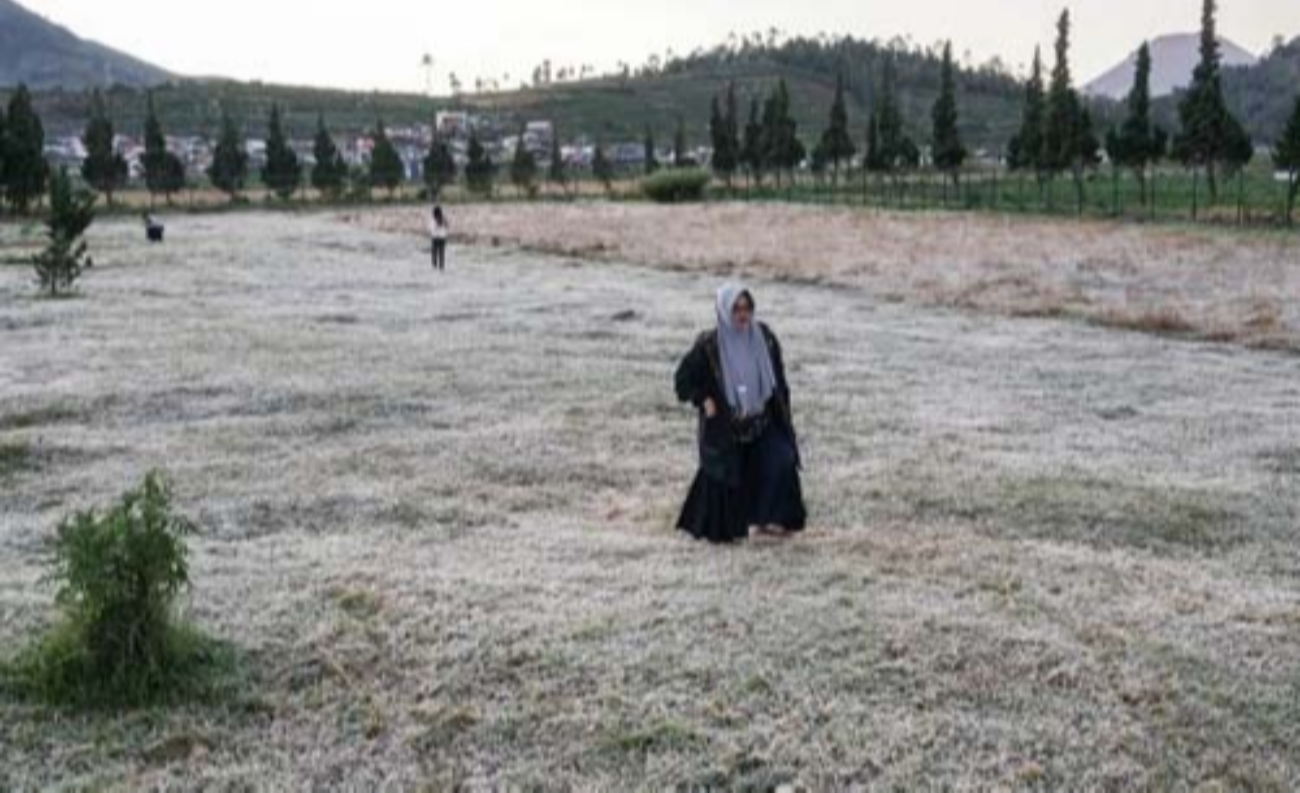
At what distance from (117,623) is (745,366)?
4434mm

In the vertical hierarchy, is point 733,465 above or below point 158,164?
below

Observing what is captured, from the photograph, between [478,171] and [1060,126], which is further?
[478,171]

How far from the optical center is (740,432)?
32.9ft

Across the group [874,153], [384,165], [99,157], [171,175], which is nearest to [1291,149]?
[874,153]

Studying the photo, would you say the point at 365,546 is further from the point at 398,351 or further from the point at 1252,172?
the point at 1252,172

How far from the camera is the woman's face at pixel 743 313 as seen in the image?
9.60m

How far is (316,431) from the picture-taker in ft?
49.9

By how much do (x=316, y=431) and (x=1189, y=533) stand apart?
8.87 m

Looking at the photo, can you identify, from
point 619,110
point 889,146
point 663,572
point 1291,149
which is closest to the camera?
point 663,572

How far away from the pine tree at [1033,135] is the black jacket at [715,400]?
64587mm

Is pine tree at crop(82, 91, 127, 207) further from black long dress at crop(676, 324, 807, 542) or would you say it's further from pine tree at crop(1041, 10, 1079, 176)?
black long dress at crop(676, 324, 807, 542)

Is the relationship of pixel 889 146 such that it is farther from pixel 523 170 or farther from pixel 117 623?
pixel 117 623

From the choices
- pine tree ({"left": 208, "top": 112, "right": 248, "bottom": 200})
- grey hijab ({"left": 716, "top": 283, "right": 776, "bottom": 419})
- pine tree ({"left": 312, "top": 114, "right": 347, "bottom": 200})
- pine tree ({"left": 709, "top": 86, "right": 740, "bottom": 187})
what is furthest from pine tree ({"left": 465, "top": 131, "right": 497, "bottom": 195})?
grey hijab ({"left": 716, "top": 283, "right": 776, "bottom": 419})

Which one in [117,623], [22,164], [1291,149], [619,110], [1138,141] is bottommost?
[117,623]
